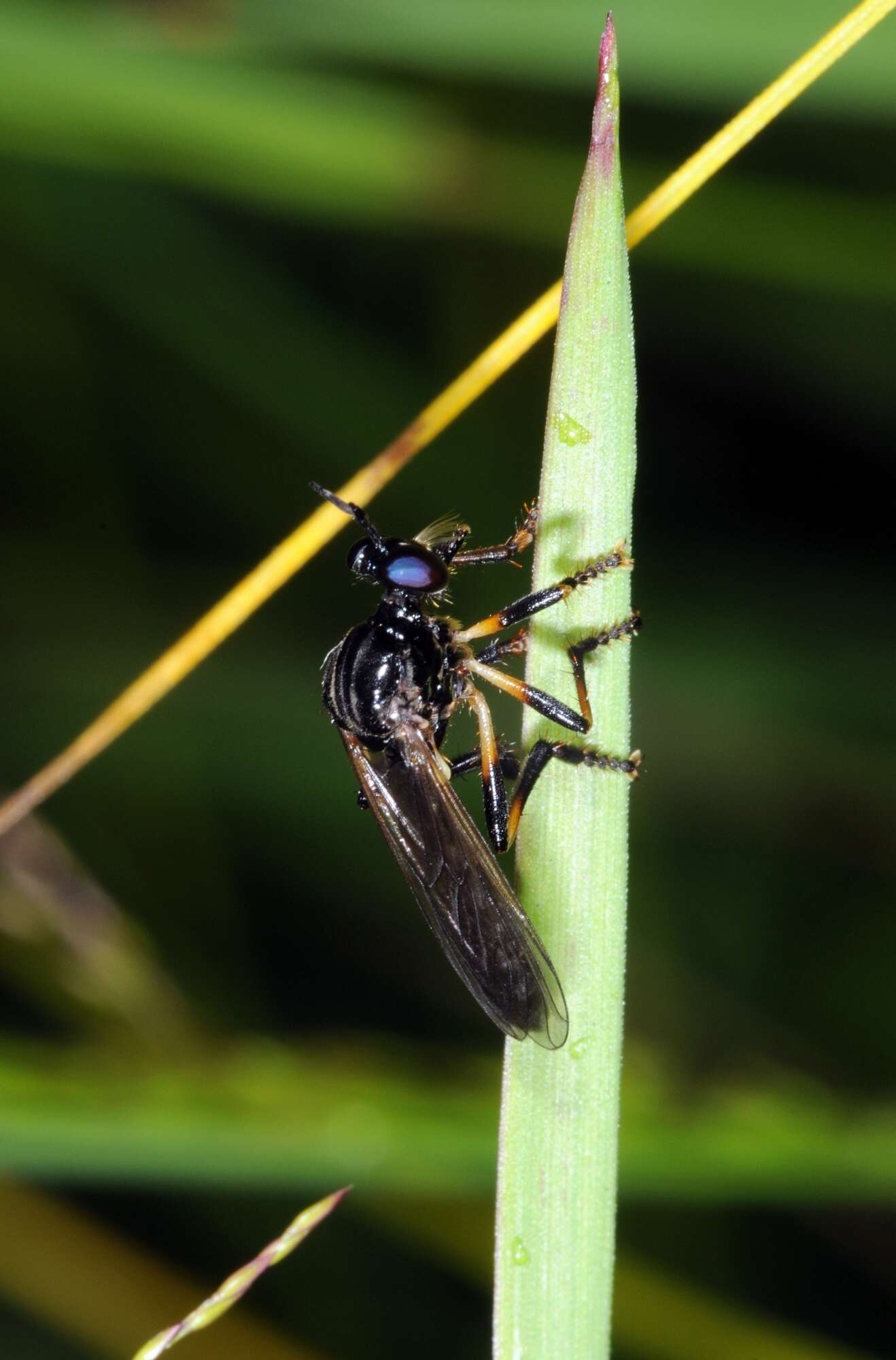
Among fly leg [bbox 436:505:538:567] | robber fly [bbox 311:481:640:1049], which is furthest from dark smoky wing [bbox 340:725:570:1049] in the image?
fly leg [bbox 436:505:538:567]

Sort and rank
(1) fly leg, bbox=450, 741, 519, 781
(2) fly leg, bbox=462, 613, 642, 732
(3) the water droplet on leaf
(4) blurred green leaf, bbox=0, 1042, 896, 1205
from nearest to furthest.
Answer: (3) the water droplet on leaf < (2) fly leg, bbox=462, 613, 642, 732 < (4) blurred green leaf, bbox=0, 1042, 896, 1205 < (1) fly leg, bbox=450, 741, 519, 781

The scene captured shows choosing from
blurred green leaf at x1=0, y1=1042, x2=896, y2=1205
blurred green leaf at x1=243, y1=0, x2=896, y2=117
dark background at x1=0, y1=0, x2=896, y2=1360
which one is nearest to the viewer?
blurred green leaf at x1=0, y1=1042, x2=896, y2=1205

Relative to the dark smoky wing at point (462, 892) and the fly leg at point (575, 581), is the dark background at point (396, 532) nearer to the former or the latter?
the dark smoky wing at point (462, 892)

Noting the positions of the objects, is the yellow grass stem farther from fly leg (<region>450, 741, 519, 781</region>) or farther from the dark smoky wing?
fly leg (<region>450, 741, 519, 781</region>)

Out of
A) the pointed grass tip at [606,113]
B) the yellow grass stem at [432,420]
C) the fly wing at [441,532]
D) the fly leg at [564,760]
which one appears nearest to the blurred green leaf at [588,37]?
the yellow grass stem at [432,420]

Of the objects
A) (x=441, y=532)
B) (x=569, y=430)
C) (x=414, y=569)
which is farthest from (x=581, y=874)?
(x=441, y=532)

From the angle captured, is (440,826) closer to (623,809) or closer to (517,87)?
(623,809)

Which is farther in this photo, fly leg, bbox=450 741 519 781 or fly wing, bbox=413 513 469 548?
fly wing, bbox=413 513 469 548
